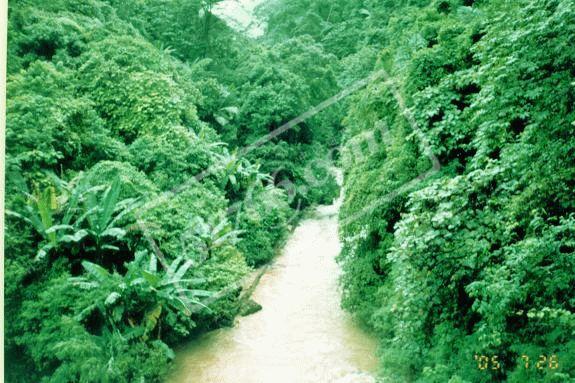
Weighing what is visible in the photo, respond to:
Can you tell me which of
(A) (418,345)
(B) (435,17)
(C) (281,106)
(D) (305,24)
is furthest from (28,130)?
(D) (305,24)

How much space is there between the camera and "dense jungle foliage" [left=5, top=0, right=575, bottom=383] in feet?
16.7

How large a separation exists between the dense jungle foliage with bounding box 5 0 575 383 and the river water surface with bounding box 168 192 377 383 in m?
0.45

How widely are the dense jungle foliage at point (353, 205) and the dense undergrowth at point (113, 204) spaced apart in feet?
0.13

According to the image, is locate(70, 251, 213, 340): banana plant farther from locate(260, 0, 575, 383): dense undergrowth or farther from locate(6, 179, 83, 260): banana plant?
locate(260, 0, 575, 383): dense undergrowth

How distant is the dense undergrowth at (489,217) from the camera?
485 cm

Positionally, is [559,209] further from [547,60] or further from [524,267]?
[547,60]

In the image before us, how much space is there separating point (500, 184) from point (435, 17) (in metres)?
6.96

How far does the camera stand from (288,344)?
849 cm

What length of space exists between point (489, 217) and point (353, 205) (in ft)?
13.5

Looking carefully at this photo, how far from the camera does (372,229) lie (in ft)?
28.6

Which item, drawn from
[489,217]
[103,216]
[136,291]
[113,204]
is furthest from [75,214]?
[489,217]

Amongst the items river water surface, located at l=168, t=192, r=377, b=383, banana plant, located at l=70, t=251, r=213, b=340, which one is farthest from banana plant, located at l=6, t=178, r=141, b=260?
river water surface, located at l=168, t=192, r=377, b=383

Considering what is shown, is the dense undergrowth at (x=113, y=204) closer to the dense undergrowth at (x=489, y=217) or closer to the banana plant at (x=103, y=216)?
the banana plant at (x=103, y=216)

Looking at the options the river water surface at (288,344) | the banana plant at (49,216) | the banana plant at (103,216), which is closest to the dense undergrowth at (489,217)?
the river water surface at (288,344)
